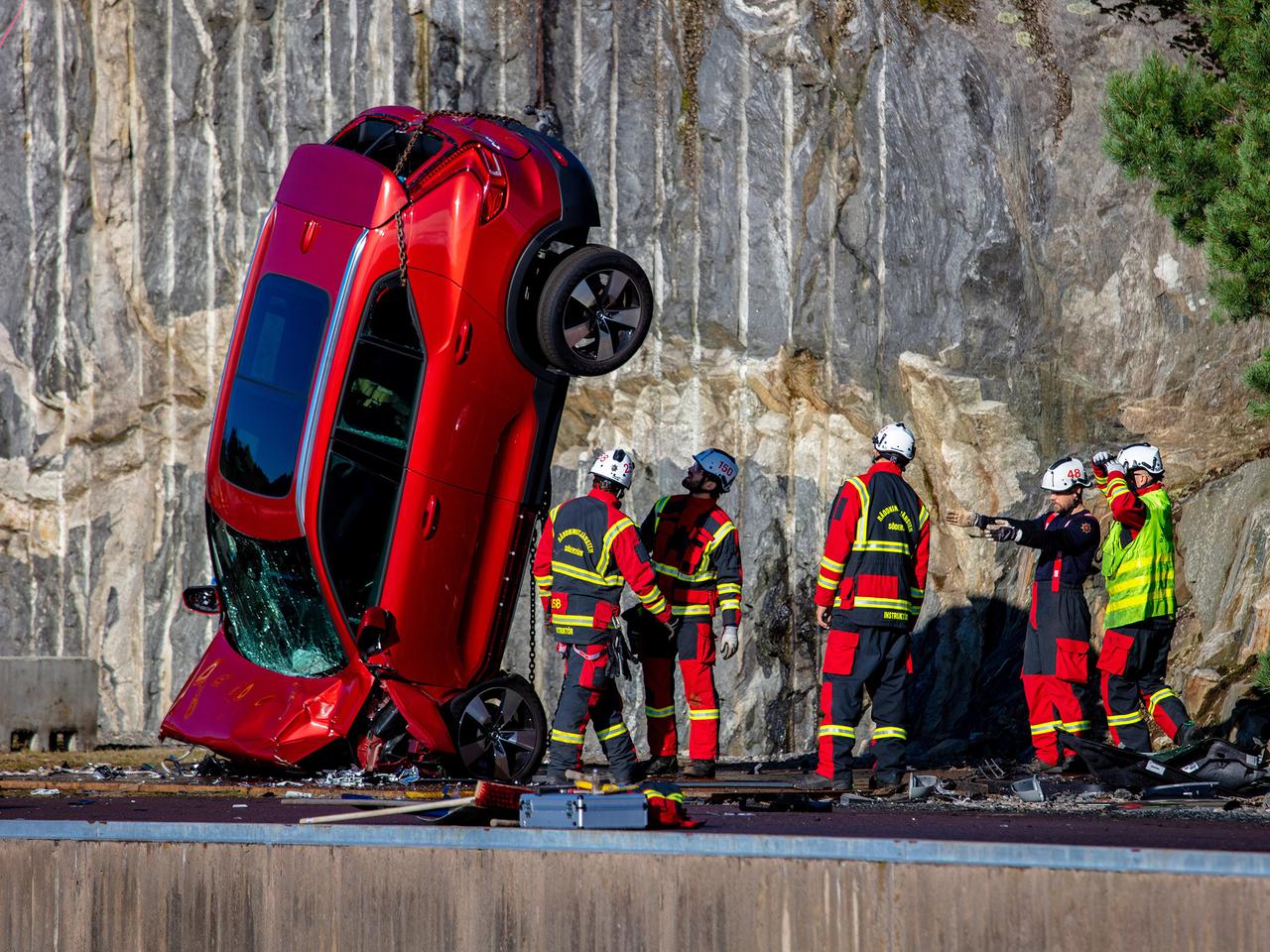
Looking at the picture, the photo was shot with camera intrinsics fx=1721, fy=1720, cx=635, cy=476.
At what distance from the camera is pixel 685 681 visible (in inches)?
369

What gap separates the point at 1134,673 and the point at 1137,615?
335 mm

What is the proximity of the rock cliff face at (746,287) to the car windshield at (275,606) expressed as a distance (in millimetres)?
4272

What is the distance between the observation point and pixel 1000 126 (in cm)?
1205

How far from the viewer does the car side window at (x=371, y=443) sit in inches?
319

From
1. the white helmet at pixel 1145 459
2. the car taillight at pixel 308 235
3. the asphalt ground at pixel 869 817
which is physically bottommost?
the asphalt ground at pixel 869 817

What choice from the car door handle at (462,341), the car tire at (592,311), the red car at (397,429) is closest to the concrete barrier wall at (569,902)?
the red car at (397,429)

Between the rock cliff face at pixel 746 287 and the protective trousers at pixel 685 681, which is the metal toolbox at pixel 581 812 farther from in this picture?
the rock cliff face at pixel 746 287

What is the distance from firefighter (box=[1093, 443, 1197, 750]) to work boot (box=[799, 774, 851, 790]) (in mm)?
1929

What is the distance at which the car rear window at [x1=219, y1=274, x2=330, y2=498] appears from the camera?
8148 mm

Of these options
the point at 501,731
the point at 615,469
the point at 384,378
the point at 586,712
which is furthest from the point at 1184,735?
the point at 384,378

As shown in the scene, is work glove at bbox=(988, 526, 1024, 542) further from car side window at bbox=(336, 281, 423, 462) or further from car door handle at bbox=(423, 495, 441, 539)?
car side window at bbox=(336, 281, 423, 462)

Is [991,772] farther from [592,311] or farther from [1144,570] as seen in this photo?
[592,311]

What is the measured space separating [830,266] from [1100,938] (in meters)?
8.39

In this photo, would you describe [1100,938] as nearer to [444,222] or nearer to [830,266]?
[444,222]
